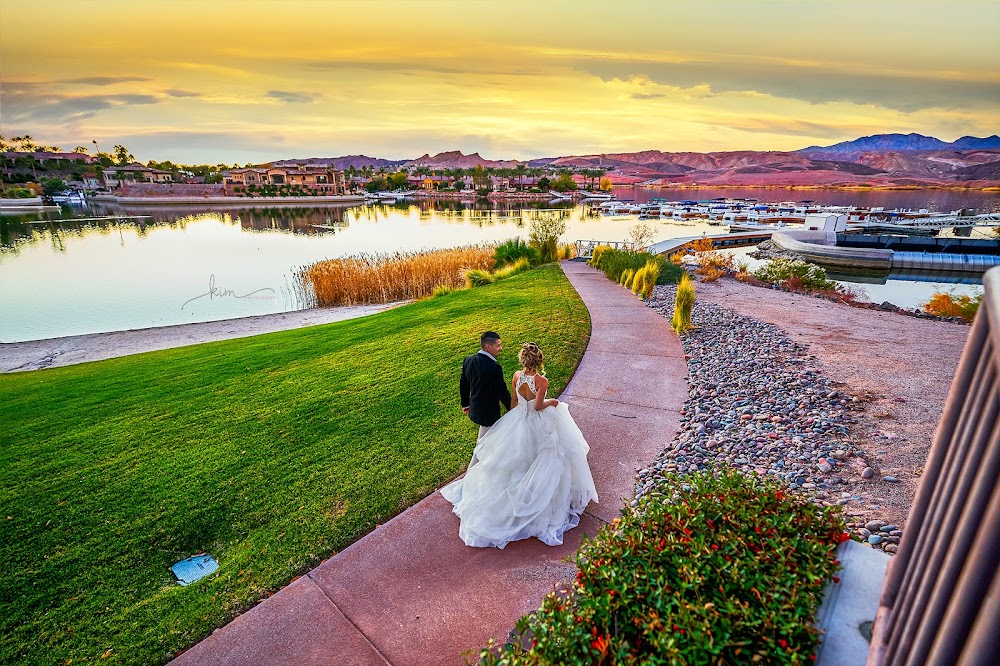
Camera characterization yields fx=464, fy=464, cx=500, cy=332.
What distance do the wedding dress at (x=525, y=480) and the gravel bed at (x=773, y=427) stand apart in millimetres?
820

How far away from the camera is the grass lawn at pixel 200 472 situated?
3713mm

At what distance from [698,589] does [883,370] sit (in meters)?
6.64

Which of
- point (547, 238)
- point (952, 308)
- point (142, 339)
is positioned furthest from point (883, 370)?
point (142, 339)

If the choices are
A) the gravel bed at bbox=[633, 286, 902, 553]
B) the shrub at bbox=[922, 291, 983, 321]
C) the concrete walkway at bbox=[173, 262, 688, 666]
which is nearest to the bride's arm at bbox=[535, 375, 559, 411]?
the concrete walkway at bbox=[173, 262, 688, 666]

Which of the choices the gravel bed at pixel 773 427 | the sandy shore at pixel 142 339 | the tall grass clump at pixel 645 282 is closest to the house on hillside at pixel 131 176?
the sandy shore at pixel 142 339

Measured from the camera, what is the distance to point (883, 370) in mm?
7094

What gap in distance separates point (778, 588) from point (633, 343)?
22.6ft

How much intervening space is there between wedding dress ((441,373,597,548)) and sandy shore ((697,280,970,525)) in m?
2.56

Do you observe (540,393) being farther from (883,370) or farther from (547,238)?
(547,238)

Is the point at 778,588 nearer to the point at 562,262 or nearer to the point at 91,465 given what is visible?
the point at 91,465

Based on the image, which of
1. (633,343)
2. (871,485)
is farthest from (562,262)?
(871,485)

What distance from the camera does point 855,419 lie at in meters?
5.61

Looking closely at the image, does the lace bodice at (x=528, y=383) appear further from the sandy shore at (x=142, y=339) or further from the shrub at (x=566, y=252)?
the shrub at (x=566, y=252)

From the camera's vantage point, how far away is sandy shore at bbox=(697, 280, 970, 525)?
4.51m
